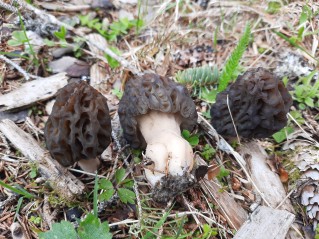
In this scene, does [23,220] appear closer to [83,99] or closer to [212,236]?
[83,99]

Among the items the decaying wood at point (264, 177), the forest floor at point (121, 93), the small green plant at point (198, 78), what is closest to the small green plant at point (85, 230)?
the forest floor at point (121, 93)

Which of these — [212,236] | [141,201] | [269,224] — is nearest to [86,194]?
[141,201]

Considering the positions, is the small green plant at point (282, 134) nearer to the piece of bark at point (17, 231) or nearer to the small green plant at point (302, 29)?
the small green plant at point (302, 29)

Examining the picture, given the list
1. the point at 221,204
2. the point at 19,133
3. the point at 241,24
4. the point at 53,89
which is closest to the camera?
the point at 221,204

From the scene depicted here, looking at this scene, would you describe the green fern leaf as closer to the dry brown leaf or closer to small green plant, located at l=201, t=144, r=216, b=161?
small green plant, located at l=201, t=144, r=216, b=161

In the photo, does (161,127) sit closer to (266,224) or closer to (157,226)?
(157,226)
